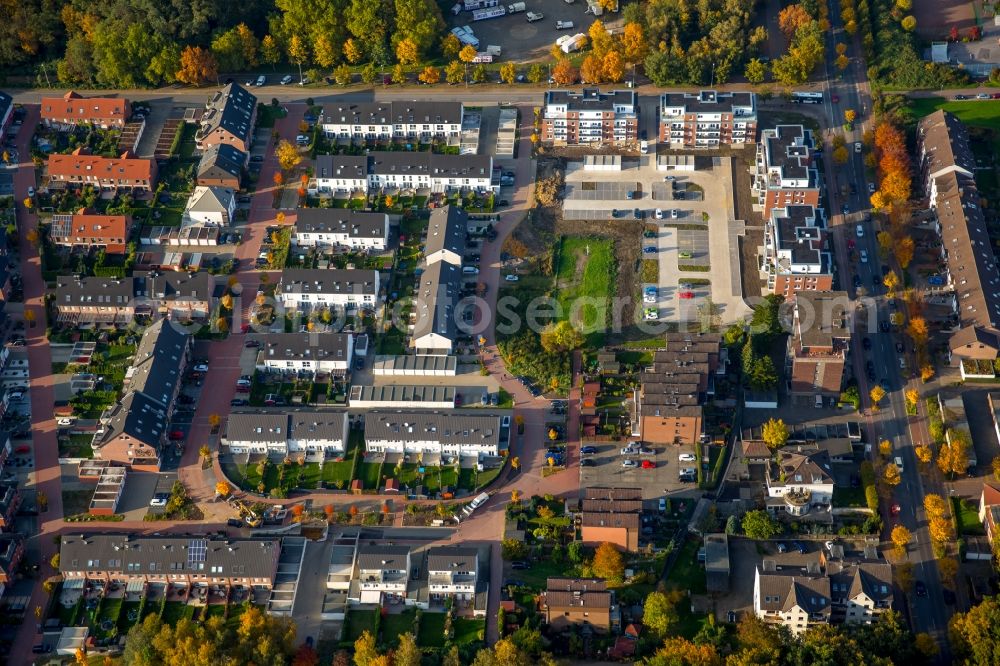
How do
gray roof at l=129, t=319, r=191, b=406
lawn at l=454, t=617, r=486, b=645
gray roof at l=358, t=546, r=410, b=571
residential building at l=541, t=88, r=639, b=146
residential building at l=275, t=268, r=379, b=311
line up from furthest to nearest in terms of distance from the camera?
residential building at l=541, t=88, r=639, b=146 → residential building at l=275, t=268, r=379, b=311 → gray roof at l=129, t=319, r=191, b=406 → gray roof at l=358, t=546, r=410, b=571 → lawn at l=454, t=617, r=486, b=645

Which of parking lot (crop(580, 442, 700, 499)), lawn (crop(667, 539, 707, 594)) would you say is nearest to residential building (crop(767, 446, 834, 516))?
parking lot (crop(580, 442, 700, 499))

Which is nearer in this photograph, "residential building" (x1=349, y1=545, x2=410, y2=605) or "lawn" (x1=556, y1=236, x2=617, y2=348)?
"residential building" (x1=349, y1=545, x2=410, y2=605)

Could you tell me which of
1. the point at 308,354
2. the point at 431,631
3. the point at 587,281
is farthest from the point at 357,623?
the point at 587,281

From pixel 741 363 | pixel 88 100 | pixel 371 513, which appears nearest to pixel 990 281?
pixel 741 363

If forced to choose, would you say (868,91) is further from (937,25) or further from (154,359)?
(154,359)

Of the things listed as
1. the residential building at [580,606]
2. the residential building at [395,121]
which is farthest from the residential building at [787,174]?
the residential building at [580,606]

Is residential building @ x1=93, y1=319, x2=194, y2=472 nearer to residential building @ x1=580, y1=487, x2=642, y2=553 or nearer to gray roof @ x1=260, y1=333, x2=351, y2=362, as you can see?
gray roof @ x1=260, y1=333, x2=351, y2=362

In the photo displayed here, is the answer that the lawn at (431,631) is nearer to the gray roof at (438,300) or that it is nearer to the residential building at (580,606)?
the residential building at (580,606)
